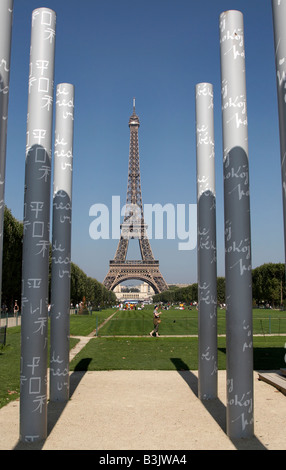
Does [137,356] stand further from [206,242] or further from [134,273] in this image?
[134,273]

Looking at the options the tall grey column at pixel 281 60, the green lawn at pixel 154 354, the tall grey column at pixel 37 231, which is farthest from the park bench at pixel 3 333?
the tall grey column at pixel 281 60

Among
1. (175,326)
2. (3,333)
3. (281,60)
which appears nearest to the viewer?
(281,60)

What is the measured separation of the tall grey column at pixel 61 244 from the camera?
31.8 ft

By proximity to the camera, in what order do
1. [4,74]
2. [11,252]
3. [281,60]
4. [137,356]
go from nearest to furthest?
1. [281,60]
2. [4,74]
3. [137,356]
4. [11,252]

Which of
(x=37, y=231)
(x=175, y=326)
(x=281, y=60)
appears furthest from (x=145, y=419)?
(x=175, y=326)

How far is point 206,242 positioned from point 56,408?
15.3 feet

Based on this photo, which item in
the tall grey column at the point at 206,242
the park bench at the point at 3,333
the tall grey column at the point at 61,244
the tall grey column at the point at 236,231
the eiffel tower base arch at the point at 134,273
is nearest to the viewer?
the tall grey column at the point at 236,231

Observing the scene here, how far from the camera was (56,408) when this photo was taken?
8922mm

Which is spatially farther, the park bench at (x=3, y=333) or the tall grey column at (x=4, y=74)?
the park bench at (x=3, y=333)

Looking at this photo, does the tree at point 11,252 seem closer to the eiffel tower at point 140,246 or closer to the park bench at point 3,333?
the park bench at point 3,333

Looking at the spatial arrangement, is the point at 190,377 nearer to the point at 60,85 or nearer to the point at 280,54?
the point at 60,85

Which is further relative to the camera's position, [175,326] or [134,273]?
[134,273]

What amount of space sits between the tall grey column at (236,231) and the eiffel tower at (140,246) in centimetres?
11801

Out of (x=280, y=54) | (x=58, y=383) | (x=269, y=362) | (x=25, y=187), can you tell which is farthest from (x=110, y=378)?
(x=280, y=54)
